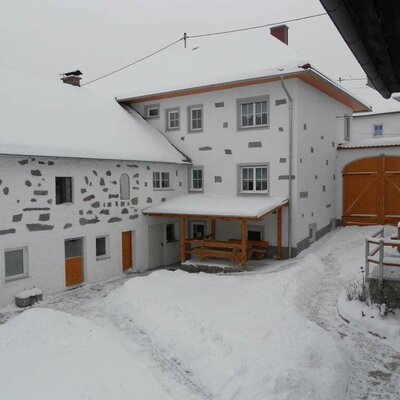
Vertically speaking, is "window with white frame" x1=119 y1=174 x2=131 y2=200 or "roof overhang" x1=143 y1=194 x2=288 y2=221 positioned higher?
"window with white frame" x1=119 y1=174 x2=131 y2=200

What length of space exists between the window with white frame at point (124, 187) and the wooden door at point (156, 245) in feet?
6.34

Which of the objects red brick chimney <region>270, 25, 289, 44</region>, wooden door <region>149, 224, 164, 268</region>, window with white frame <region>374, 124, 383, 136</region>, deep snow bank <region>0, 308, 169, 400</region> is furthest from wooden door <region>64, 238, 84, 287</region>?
window with white frame <region>374, 124, 383, 136</region>

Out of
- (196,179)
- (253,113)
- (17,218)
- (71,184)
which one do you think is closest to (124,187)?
(71,184)

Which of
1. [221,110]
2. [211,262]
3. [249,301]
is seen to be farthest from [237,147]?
[249,301]

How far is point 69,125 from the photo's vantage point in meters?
14.9

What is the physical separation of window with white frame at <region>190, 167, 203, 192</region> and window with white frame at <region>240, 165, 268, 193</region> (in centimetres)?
213

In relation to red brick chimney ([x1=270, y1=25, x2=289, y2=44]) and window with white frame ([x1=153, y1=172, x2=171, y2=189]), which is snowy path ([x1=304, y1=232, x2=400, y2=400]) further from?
red brick chimney ([x1=270, y1=25, x2=289, y2=44])

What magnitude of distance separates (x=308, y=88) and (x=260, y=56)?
246cm

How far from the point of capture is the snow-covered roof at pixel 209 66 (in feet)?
53.0

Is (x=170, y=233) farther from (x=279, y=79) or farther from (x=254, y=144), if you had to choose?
(x=279, y=79)

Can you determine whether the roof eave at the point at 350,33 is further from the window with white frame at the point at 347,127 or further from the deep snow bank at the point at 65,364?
the window with white frame at the point at 347,127

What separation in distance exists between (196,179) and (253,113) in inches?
159

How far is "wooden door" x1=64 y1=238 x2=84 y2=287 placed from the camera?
45.5ft

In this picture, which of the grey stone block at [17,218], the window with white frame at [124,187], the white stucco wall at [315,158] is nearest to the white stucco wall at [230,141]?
the white stucco wall at [315,158]
